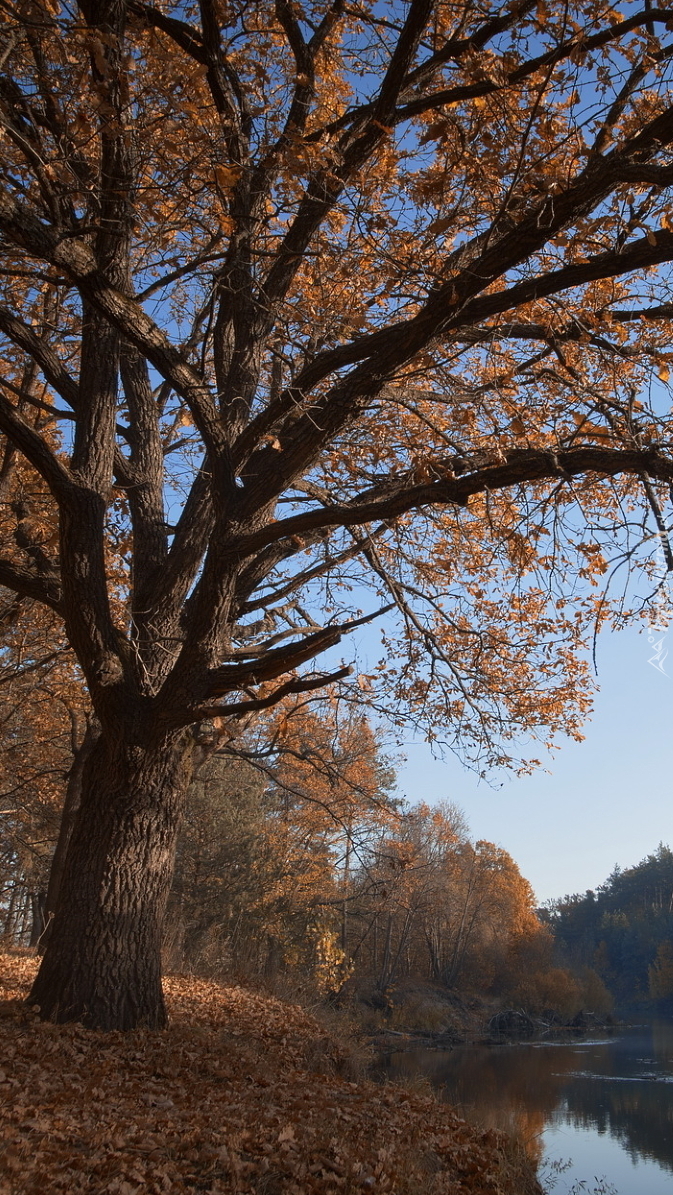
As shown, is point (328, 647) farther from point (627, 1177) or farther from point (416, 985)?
point (416, 985)

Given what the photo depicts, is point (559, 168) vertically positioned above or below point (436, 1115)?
above

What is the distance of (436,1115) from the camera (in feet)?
21.2

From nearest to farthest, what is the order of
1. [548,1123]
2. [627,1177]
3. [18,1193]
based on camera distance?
1. [18,1193]
2. [627,1177]
3. [548,1123]

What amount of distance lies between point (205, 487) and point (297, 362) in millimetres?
1736

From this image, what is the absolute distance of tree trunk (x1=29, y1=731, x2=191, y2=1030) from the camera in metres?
6.05

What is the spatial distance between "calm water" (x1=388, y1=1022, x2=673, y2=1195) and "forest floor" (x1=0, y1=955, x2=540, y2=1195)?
152 inches

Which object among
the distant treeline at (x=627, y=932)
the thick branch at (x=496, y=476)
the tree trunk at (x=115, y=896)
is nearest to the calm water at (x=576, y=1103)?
the tree trunk at (x=115, y=896)

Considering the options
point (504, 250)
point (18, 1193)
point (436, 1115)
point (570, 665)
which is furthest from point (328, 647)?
point (570, 665)

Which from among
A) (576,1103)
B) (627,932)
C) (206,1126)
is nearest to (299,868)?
(576,1103)

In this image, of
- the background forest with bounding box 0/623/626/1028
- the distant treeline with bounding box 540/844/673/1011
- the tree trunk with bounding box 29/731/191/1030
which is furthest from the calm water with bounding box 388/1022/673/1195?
the distant treeline with bounding box 540/844/673/1011

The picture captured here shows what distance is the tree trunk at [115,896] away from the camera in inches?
238

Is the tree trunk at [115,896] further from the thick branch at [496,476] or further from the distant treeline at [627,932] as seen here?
the distant treeline at [627,932]

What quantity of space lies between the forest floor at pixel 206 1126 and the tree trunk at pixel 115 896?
270mm

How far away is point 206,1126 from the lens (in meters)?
4.32
